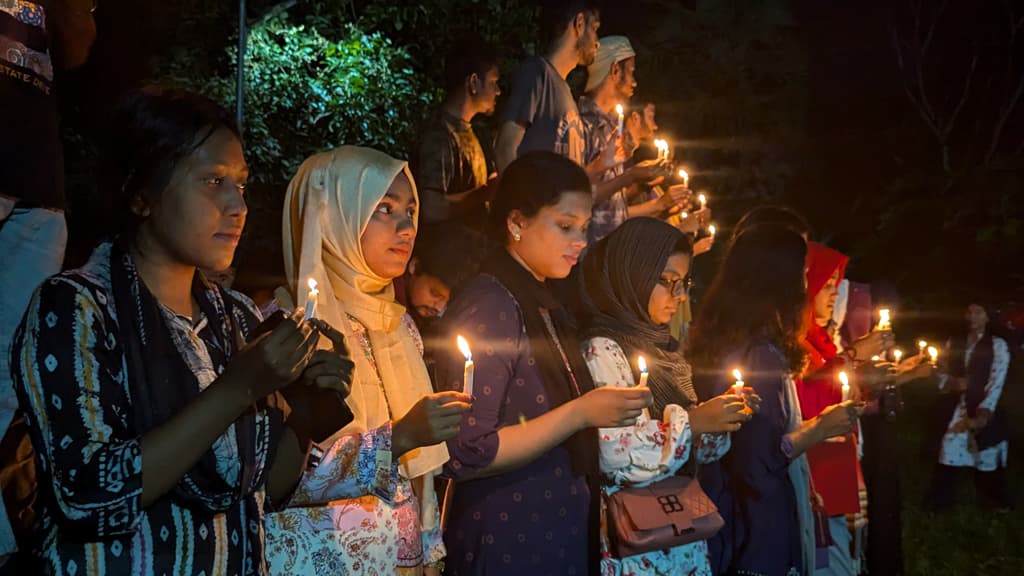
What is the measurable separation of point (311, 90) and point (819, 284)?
4.49 metres

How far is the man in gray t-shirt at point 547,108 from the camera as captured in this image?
5.36 m

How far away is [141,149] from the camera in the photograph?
221 cm

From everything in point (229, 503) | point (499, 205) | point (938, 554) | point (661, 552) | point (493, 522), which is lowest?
point (938, 554)

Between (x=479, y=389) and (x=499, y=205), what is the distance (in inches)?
32.5

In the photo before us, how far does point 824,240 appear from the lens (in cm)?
1509

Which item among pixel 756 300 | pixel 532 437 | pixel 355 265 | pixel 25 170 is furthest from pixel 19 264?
pixel 756 300

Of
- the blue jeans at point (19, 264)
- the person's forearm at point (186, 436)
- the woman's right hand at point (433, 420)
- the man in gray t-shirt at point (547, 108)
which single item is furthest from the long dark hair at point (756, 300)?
the person's forearm at point (186, 436)

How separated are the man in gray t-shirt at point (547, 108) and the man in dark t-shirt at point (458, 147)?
204mm

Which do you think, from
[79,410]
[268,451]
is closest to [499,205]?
[268,451]

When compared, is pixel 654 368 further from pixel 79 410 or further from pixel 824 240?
pixel 824 240

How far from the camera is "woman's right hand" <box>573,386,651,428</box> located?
3.08m

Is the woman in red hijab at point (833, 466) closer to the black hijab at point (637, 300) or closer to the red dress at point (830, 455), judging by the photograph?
the red dress at point (830, 455)

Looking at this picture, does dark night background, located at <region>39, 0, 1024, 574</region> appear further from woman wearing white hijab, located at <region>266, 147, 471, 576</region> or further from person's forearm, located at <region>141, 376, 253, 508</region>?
person's forearm, located at <region>141, 376, 253, 508</region>

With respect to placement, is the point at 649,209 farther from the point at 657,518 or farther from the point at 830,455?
the point at 657,518
